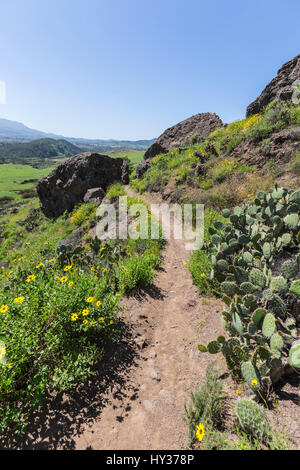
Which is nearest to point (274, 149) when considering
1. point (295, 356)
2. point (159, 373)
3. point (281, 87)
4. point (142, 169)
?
point (281, 87)

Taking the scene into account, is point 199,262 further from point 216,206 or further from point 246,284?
point 216,206

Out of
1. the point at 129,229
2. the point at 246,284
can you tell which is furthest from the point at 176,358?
the point at 129,229

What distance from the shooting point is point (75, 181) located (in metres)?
17.5

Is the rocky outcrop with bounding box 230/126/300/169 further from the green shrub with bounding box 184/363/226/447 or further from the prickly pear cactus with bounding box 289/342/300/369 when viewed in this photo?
the green shrub with bounding box 184/363/226/447

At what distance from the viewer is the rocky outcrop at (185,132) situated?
20.8m

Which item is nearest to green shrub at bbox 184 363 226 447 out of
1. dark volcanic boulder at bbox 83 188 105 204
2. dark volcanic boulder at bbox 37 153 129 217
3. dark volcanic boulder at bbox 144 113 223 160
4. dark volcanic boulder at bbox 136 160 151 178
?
dark volcanic boulder at bbox 83 188 105 204

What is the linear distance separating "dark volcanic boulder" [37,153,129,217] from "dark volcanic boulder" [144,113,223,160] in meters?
5.90

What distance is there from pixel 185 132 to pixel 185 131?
16 centimetres

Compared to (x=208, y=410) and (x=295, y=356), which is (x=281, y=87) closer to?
(x=295, y=356)

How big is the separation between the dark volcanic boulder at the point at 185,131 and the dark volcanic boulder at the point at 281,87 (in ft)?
13.1

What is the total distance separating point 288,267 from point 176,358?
2590 millimetres

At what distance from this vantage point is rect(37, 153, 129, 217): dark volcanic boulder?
17.6 meters

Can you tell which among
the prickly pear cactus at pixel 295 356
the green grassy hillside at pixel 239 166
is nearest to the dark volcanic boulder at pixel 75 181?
the green grassy hillside at pixel 239 166

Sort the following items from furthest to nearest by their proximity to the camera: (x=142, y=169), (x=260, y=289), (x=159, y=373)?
(x=142, y=169) → (x=260, y=289) → (x=159, y=373)
